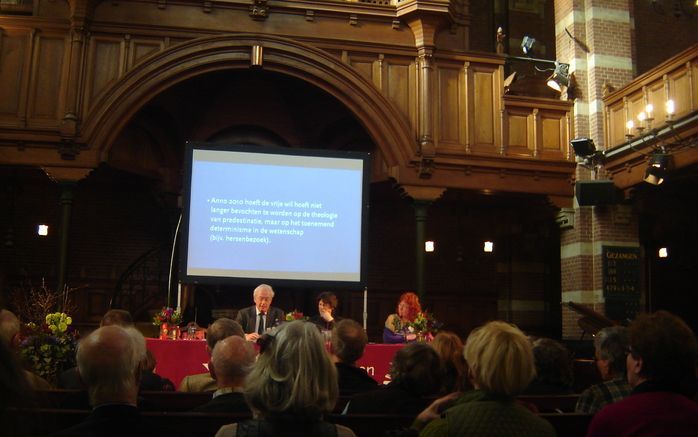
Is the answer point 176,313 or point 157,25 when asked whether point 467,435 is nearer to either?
point 176,313

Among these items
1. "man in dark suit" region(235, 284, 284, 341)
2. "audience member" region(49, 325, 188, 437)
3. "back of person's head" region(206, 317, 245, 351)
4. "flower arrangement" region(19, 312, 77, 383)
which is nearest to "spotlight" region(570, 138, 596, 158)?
"man in dark suit" region(235, 284, 284, 341)

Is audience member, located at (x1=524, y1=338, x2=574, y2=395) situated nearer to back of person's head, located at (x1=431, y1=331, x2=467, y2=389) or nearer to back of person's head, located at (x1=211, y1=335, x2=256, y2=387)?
back of person's head, located at (x1=431, y1=331, x2=467, y2=389)

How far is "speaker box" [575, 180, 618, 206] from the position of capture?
1069cm

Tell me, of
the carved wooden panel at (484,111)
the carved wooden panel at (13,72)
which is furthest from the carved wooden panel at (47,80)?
the carved wooden panel at (484,111)

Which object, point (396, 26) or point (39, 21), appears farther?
point (396, 26)

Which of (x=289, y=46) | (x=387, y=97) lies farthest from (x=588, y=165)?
(x=289, y=46)

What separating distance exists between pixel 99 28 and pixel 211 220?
3.66 m

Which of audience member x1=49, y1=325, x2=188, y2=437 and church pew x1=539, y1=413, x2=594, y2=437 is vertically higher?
audience member x1=49, y1=325, x2=188, y2=437

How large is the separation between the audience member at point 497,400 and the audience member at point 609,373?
54.2 inches

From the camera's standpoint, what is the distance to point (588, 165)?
36.2ft

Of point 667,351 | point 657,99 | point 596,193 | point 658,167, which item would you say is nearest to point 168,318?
point 667,351

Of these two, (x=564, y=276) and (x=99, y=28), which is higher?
(x=99, y=28)

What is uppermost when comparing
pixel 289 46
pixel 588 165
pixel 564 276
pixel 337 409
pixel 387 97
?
pixel 289 46

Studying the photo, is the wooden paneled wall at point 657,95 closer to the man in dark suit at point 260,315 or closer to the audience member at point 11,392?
the man in dark suit at point 260,315
